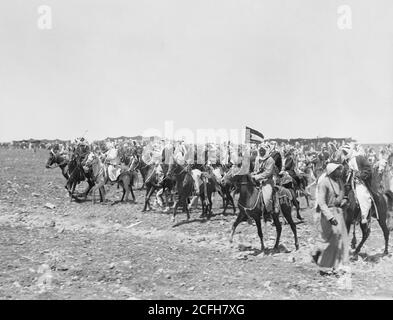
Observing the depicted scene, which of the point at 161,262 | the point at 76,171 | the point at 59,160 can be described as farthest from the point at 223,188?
the point at 59,160

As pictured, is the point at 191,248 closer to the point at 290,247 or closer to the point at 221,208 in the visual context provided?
the point at 290,247

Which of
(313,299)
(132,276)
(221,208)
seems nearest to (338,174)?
(313,299)

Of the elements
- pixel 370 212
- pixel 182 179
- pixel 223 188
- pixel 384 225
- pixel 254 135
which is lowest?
pixel 384 225

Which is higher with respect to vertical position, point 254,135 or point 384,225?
point 254,135

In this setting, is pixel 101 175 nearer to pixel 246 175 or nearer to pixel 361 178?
pixel 246 175

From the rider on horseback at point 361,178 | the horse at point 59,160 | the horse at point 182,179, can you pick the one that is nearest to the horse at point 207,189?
the horse at point 182,179

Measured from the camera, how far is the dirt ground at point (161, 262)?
7301 millimetres

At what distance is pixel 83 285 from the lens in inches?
296

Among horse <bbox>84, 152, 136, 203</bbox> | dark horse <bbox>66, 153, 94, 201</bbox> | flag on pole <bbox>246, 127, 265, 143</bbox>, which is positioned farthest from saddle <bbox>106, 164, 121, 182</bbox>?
flag on pole <bbox>246, 127, 265, 143</bbox>

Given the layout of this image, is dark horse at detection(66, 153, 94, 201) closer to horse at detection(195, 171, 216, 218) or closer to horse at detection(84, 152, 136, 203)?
horse at detection(84, 152, 136, 203)

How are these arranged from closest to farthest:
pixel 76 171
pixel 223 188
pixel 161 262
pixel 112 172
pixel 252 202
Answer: pixel 161 262
pixel 252 202
pixel 223 188
pixel 112 172
pixel 76 171

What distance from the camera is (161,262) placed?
8.91 meters

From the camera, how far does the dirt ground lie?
7301 mm
